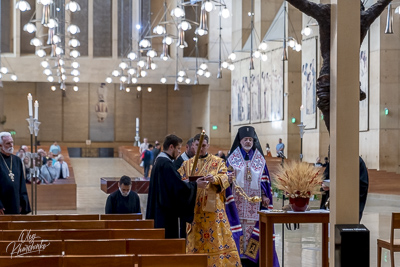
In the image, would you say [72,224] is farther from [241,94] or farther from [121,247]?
[241,94]

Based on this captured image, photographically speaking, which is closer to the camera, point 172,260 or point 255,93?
point 172,260

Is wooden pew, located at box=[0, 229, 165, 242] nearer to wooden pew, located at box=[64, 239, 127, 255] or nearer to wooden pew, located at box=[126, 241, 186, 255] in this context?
wooden pew, located at box=[126, 241, 186, 255]

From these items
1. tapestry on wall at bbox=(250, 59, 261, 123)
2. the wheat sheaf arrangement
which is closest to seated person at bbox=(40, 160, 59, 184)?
the wheat sheaf arrangement

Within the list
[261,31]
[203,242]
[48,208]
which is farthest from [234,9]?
[203,242]

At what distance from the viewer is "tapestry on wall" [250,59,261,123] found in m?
32.1

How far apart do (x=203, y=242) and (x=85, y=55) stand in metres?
33.5

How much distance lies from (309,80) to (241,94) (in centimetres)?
775

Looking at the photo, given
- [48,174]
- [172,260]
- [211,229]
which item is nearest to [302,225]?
[211,229]

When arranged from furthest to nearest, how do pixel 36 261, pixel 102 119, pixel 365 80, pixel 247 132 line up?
pixel 102 119
pixel 365 80
pixel 247 132
pixel 36 261

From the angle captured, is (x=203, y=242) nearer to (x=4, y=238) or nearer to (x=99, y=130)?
(x=4, y=238)

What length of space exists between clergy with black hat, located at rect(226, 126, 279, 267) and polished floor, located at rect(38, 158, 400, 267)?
1.39 feet

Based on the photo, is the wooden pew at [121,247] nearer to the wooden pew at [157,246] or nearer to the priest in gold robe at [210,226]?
the wooden pew at [157,246]

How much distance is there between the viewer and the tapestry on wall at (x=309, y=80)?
26.4 meters

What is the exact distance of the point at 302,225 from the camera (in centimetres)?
1347
